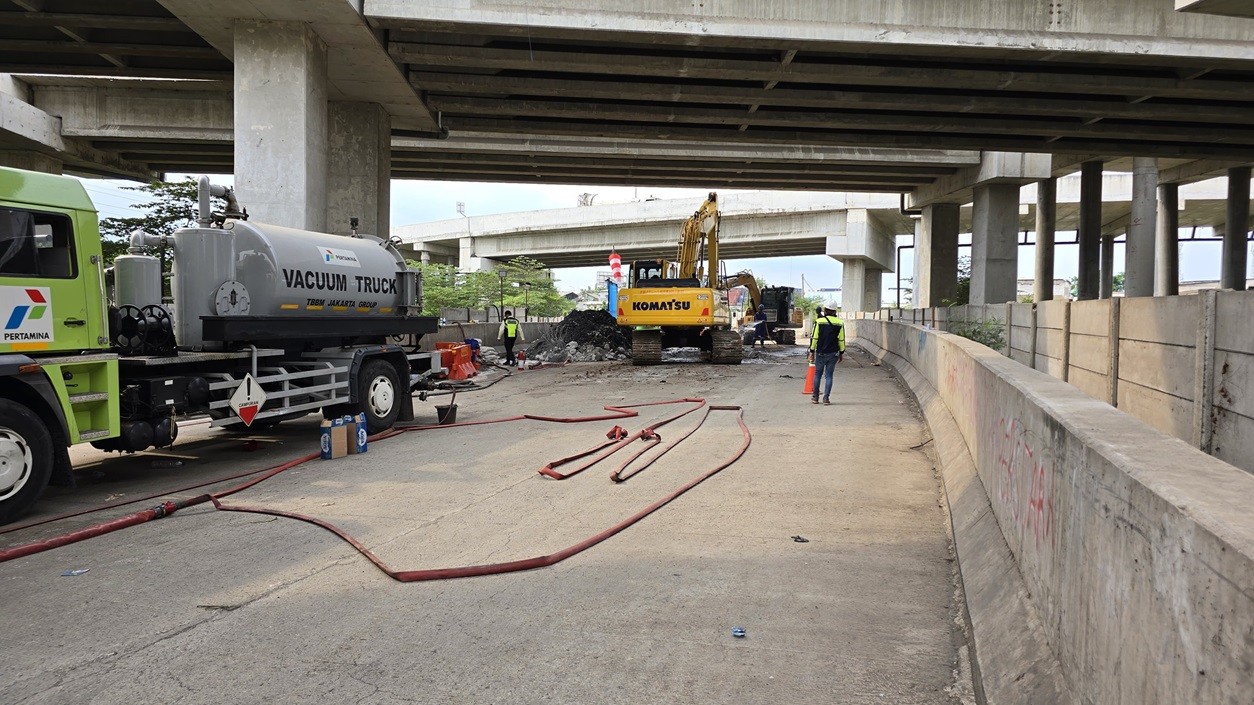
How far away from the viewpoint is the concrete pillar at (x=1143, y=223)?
36594mm

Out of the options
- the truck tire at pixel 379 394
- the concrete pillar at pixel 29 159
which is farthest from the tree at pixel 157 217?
the truck tire at pixel 379 394

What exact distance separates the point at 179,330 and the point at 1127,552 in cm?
1030

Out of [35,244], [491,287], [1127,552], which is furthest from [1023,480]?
[491,287]

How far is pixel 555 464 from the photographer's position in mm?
9344

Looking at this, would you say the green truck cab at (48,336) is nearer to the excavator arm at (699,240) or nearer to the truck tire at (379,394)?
the truck tire at (379,394)

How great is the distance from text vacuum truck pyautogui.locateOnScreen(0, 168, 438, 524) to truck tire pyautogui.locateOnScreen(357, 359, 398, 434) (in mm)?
25

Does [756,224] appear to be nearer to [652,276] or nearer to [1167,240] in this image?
[1167,240]

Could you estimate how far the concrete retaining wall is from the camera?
645cm

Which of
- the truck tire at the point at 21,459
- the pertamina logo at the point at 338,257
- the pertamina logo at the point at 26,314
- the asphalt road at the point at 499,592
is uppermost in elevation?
the pertamina logo at the point at 338,257

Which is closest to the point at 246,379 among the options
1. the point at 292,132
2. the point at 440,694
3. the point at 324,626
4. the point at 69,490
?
the point at 69,490

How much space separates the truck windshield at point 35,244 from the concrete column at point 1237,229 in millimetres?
42949

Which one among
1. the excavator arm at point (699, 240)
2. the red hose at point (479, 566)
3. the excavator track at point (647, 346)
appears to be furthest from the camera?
the excavator arm at point (699, 240)

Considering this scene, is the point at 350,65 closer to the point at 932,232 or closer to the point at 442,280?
the point at 932,232

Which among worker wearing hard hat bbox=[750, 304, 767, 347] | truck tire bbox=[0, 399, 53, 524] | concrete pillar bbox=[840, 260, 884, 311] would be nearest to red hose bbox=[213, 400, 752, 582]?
truck tire bbox=[0, 399, 53, 524]
